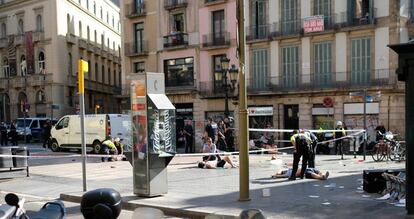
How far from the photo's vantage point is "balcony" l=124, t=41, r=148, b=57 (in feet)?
141

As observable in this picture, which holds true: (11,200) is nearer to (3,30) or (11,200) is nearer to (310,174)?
(310,174)

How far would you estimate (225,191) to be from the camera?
11102 mm

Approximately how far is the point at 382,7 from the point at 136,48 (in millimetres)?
21404

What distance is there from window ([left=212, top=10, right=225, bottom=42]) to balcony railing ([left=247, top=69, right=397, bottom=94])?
4.39 m

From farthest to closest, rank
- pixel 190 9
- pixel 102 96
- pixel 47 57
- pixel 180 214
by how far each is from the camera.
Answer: pixel 102 96
pixel 47 57
pixel 190 9
pixel 180 214

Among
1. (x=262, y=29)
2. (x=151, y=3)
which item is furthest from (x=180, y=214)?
(x=151, y=3)

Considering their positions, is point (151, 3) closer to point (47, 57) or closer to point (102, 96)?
point (47, 57)

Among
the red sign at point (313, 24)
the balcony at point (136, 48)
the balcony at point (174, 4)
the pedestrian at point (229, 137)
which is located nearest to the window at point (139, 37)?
the balcony at point (136, 48)

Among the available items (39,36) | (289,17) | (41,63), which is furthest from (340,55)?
(41,63)

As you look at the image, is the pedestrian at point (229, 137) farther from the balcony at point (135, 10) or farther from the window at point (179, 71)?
the balcony at point (135, 10)

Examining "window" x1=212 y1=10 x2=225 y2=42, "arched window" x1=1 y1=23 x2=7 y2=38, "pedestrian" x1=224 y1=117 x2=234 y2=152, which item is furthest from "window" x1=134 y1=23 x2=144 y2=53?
"arched window" x1=1 y1=23 x2=7 y2=38

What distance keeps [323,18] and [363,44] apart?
308cm

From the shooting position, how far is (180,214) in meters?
8.88

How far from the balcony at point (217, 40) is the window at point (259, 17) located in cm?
247
